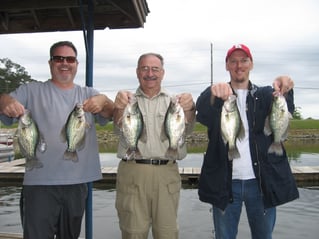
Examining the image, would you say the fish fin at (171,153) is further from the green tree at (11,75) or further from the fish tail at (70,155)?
the green tree at (11,75)

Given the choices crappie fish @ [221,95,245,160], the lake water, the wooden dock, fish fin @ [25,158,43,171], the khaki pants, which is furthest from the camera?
the wooden dock

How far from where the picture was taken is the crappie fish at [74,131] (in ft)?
10.7

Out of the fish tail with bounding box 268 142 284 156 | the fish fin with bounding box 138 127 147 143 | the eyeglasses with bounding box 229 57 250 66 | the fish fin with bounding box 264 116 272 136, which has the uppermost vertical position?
the eyeglasses with bounding box 229 57 250 66

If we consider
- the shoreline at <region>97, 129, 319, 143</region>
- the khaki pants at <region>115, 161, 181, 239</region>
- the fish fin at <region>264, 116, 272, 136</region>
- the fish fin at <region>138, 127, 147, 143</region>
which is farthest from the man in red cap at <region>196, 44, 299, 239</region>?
the shoreline at <region>97, 129, 319, 143</region>

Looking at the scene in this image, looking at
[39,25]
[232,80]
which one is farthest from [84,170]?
[39,25]

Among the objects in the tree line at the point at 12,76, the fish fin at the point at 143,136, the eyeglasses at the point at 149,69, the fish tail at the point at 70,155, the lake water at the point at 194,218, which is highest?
the tree line at the point at 12,76

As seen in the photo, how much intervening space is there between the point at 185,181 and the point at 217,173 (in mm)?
8557

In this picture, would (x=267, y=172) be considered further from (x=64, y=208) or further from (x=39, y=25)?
(x=39, y=25)

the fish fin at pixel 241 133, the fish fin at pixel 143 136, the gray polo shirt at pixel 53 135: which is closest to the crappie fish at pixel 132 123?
the fish fin at pixel 143 136

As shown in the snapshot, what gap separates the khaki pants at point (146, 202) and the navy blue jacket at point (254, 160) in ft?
1.19

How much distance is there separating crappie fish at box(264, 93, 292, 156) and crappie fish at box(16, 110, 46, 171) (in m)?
1.96

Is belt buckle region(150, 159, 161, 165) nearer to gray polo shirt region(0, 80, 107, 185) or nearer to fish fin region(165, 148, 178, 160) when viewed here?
fish fin region(165, 148, 178, 160)

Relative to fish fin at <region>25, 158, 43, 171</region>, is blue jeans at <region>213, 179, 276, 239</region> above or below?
below

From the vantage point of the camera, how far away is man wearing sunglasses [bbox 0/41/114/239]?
3.43 m
